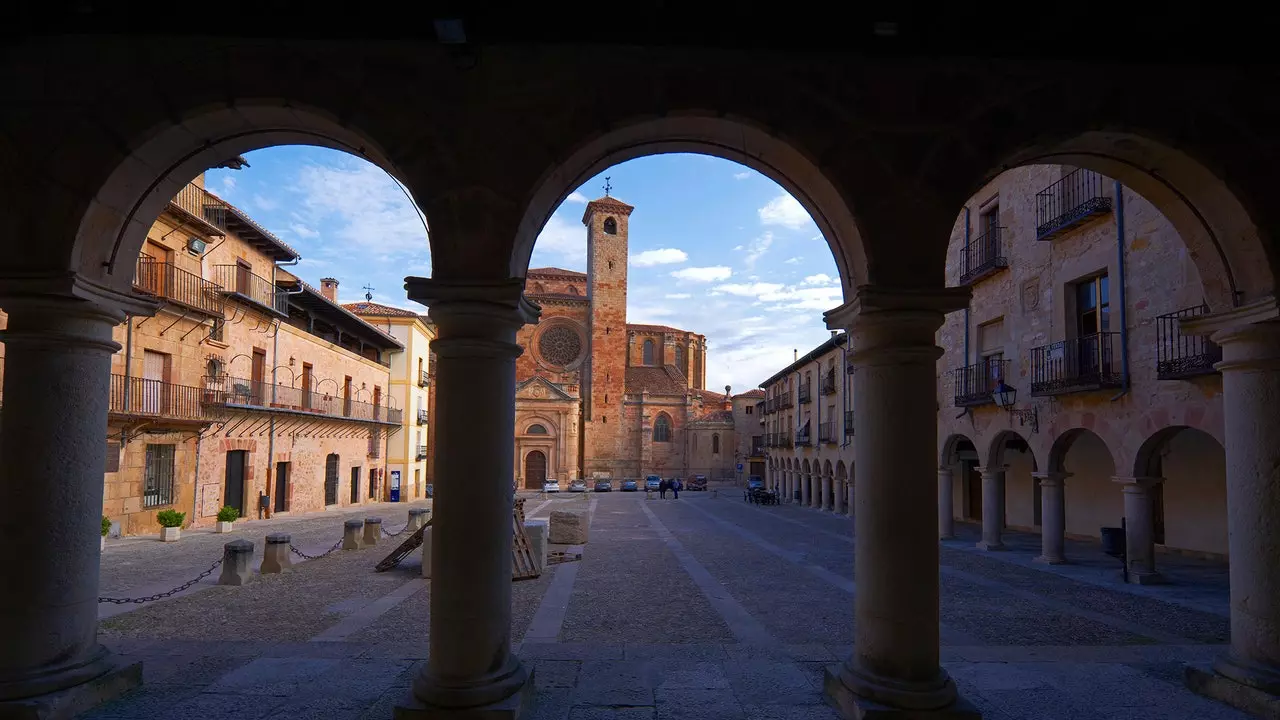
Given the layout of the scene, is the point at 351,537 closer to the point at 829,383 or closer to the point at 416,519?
the point at 416,519

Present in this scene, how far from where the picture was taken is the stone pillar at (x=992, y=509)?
15.1 m

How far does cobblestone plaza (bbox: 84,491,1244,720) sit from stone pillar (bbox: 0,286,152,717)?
1.54 ft

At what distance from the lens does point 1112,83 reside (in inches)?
179

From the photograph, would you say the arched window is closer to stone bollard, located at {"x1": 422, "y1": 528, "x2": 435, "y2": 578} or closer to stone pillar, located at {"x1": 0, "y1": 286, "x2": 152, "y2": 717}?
stone bollard, located at {"x1": 422, "y1": 528, "x2": 435, "y2": 578}

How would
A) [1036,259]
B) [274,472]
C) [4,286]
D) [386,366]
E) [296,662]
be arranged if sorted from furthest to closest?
[386,366] < [274,472] < [1036,259] < [296,662] < [4,286]

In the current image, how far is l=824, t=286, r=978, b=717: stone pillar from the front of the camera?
4305 millimetres

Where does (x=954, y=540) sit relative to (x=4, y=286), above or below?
below

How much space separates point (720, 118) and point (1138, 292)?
34.6ft

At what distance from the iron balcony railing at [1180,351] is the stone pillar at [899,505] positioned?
806cm

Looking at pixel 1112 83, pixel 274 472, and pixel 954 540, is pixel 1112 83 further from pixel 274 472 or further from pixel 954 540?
pixel 274 472

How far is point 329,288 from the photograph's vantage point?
118 feet

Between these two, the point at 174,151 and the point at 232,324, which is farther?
the point at 232,324

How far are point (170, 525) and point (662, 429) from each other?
Answer: 43.3 metres

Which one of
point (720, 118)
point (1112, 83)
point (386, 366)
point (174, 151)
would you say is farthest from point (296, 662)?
→ point (386, 366)
